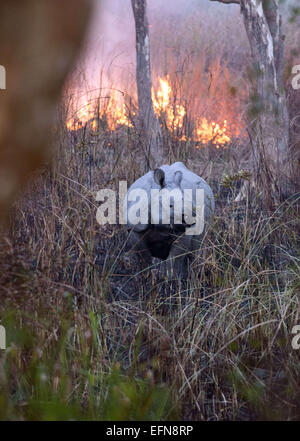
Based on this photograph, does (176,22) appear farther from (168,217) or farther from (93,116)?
(168,217)

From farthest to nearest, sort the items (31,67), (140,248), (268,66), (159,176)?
(268,66), (140,248), (159,176), (31,67)

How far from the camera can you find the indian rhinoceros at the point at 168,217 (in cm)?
262

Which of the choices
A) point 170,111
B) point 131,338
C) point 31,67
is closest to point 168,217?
point 131,338

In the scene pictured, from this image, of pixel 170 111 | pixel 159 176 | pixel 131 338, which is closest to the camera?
pixel 131 338

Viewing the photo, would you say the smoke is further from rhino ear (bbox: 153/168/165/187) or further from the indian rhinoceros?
rhino ear (bbox: 153/168/165/187)

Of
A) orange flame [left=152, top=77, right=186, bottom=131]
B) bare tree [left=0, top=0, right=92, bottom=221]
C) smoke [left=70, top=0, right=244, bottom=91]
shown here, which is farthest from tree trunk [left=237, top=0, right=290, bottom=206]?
smoke [left=70, top=0, right=244, bottom=91]

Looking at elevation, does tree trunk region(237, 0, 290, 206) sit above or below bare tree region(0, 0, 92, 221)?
above

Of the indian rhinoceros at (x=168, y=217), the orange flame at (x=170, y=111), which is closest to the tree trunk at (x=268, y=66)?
the orange flame at (x=170, y=111)

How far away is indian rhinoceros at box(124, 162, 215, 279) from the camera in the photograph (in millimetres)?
2625

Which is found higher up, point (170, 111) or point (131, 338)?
point (170, 111)

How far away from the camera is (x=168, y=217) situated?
2604mm

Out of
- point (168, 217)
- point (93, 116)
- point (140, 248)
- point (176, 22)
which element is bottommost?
point (140, 248)

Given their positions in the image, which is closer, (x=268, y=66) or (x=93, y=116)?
(x=93, y=116)
